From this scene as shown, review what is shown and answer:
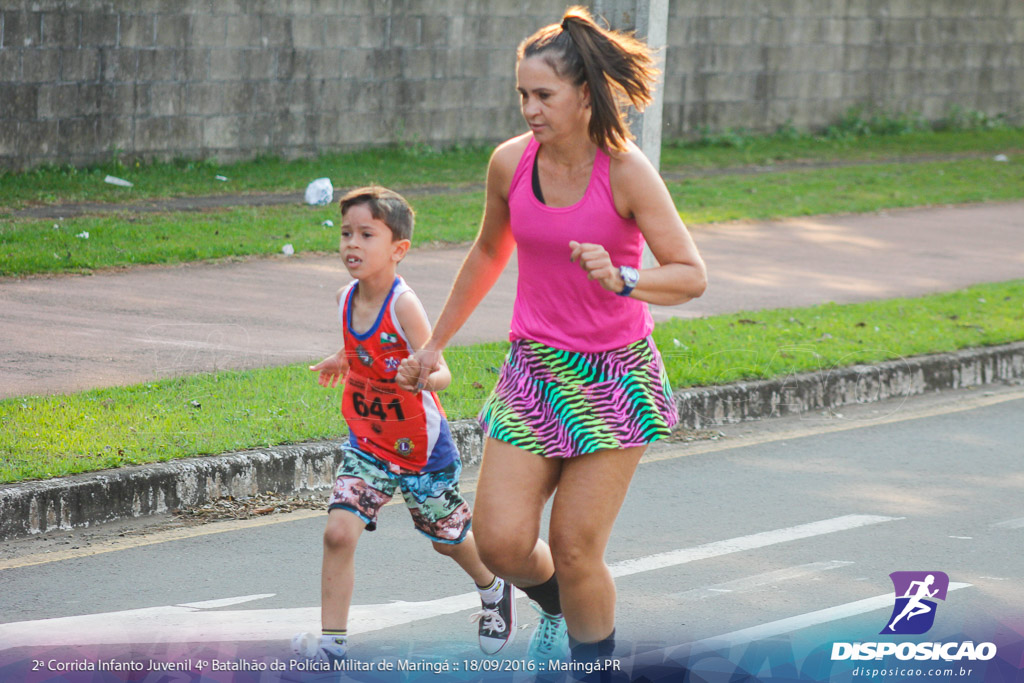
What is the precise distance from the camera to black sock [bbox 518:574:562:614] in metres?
4.02

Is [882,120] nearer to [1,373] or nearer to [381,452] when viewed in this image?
[1,373]

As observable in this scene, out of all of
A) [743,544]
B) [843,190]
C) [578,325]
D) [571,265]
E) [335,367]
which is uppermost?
[571,265]

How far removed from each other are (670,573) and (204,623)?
1646 millimetres

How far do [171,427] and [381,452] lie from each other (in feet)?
7.41

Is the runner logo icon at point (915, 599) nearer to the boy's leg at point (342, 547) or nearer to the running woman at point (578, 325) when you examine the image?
the running woman at point (578, 325)

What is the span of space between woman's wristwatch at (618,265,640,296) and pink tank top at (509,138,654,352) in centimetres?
21

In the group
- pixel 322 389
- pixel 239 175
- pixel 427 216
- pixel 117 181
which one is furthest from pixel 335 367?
pixel 239 175

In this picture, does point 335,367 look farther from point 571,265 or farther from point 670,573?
point 670,573

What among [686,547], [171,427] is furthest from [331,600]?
[171,427]

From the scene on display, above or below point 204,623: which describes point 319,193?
above

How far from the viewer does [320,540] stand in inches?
213

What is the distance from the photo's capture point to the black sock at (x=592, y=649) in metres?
3.87

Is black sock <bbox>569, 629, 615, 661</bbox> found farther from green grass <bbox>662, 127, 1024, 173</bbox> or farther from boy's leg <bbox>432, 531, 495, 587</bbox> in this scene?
green grass <bbox>662, 127, 1024, 173</bbox>

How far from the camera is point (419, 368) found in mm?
3984
